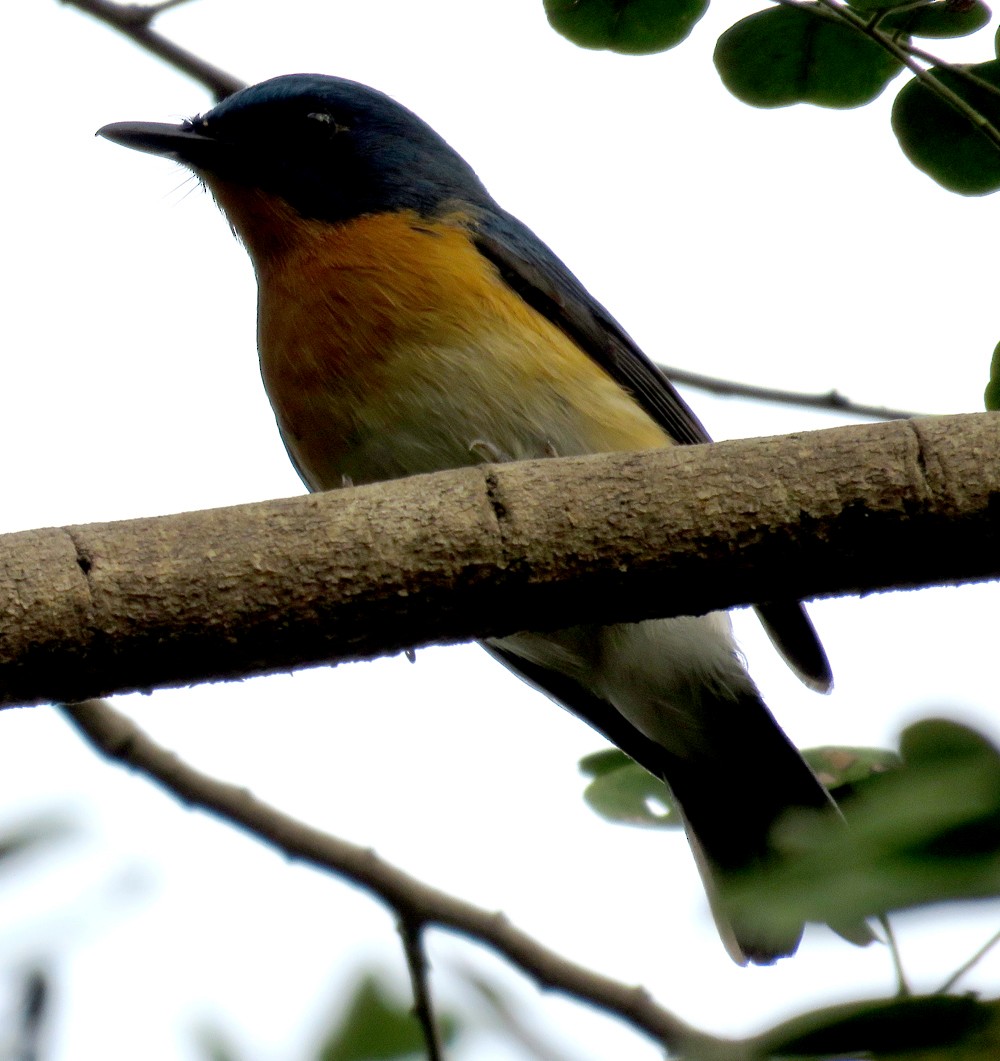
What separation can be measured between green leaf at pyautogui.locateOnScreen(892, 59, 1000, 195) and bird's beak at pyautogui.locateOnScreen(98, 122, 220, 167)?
270 centimetres

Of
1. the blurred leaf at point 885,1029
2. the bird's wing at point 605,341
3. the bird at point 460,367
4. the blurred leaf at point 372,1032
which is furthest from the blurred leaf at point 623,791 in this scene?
the blurred leaf at point 885,1029

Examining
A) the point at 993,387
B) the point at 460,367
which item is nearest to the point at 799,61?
the point at 993,387

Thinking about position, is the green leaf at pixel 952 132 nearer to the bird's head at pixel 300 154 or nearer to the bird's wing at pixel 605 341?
the bird's wing at pixel 605 341

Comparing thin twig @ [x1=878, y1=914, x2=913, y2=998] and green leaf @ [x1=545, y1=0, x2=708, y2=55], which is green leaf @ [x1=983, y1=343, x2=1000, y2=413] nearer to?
green leaf @ [x1=545, y1=0, x2=708, y2=55]

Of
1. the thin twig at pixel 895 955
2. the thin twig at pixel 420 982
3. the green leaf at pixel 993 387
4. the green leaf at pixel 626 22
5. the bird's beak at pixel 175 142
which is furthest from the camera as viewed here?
the bird's beak at pixel 175 142

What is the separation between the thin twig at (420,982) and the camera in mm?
3148

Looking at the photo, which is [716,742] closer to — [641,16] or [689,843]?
[689,843]

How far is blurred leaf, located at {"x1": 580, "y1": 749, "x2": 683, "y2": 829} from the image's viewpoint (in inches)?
168

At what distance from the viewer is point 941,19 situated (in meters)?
3.93

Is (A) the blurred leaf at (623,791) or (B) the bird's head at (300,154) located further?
(B) the bird's head at (300,154)

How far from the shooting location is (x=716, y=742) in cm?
539

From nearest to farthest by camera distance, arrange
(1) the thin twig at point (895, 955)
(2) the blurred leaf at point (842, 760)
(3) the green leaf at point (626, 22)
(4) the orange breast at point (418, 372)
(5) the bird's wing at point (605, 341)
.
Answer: (1) the thin twig at point (895, 955), (2) the blurred leaf at point (842, 760), (3) the green leaf at point (626, 22), (4) the orange breast at point (418, 372), (5) the bird's wing at point (605, 341)

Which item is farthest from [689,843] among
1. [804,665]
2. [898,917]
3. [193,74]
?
[898,917]

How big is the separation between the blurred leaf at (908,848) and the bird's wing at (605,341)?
3.50 m
